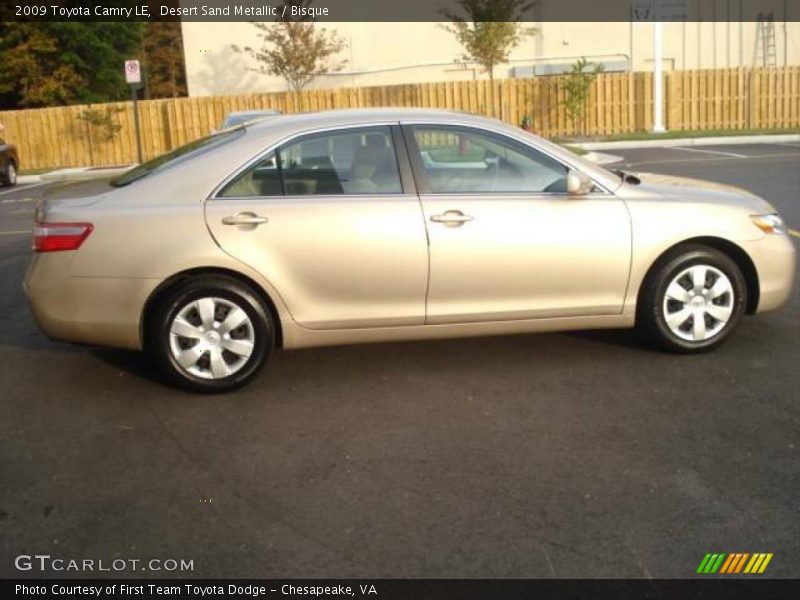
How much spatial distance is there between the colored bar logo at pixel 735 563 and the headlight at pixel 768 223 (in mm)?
2869

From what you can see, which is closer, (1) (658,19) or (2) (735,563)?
(2) (735,563)

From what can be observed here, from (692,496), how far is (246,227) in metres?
2.74

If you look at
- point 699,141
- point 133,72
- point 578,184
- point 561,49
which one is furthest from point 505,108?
point 578,184

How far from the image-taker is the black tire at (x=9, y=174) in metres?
22.1

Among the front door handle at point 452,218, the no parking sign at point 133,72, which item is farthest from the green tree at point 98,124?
the front door handle at point 452,218

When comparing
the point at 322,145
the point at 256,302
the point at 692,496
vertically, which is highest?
the point at 322,145

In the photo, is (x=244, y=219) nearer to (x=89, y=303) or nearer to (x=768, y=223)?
(x=89, y=303)

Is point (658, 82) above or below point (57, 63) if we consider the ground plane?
below

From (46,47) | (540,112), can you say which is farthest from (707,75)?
(46,47)

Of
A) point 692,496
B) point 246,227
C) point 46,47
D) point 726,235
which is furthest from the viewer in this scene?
point 46,47

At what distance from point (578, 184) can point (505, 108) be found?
24.8 m

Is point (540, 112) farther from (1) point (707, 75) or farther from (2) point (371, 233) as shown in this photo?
(2) point (371, 233)

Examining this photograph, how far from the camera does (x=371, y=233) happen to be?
17.4ft

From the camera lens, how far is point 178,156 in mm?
5691
